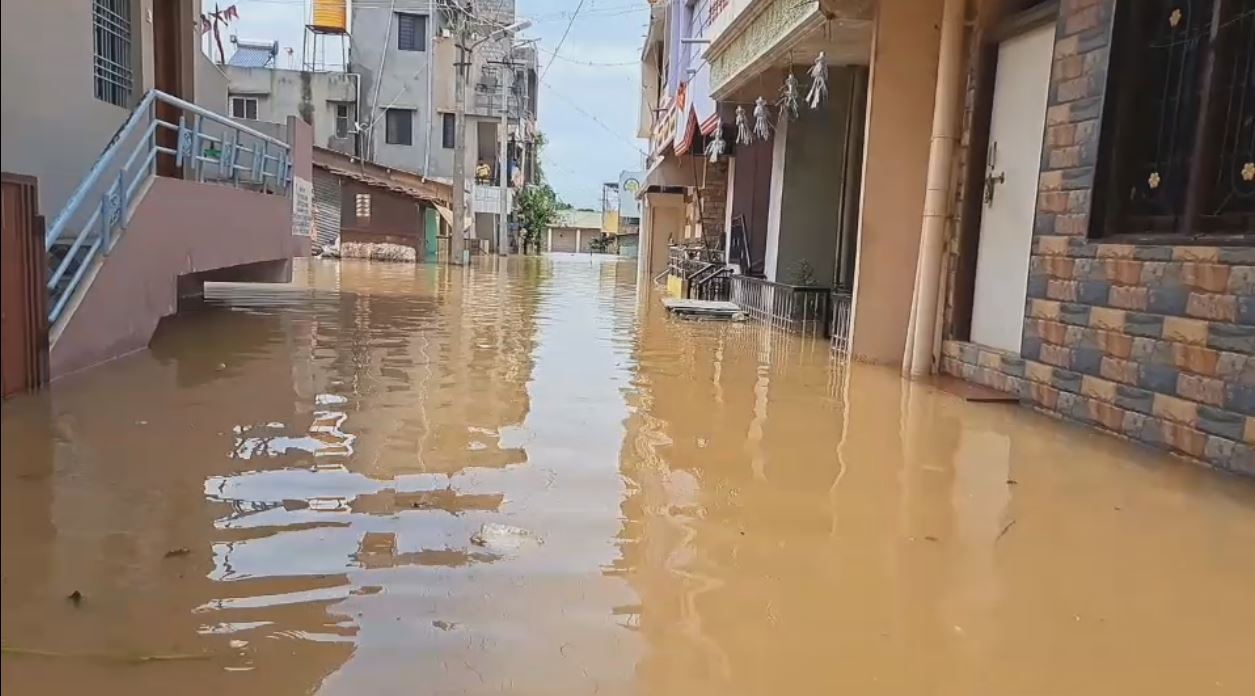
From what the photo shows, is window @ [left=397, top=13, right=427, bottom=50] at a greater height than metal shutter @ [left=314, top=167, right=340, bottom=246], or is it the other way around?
window @ [left=397, top=13, right=427, bottom=50]

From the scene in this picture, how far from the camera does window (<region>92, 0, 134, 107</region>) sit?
845 cm

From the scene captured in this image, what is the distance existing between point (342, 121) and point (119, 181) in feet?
90.0

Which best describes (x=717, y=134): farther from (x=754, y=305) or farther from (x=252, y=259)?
(x=252, y=259)

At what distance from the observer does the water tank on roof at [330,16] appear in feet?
102

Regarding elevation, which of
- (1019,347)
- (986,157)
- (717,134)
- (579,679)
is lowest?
(579,679)

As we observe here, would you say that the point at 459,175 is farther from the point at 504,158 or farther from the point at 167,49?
the point at 167,49

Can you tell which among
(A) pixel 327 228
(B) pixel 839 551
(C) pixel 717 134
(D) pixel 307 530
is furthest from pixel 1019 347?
(A) pixel 327 228

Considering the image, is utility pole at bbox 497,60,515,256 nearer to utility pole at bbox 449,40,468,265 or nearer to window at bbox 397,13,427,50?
window at bbox 397,13,427,50

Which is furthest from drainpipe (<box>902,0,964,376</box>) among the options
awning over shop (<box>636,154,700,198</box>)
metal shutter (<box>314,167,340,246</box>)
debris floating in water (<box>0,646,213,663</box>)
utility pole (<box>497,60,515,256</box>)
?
utility pole (<box>497,60,515,256</box>)

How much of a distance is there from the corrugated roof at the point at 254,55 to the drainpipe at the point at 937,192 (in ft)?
102

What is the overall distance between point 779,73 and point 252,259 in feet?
21.1

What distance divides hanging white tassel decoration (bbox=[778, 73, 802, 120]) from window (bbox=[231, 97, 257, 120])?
25.7 meters

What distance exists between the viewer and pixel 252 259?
31.5 feet

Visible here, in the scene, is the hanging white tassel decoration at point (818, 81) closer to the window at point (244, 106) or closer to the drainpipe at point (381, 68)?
the drainpipe at point (381, 68)
